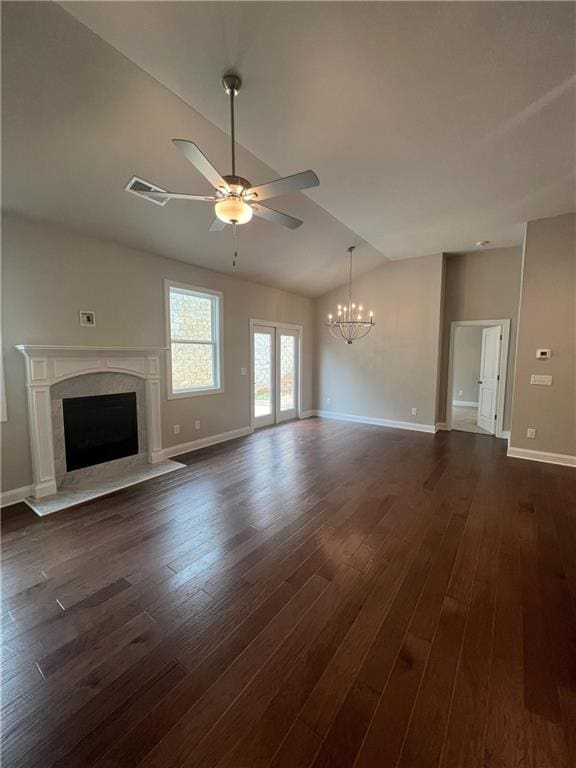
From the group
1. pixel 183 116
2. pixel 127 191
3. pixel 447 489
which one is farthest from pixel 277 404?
pixel 183 116

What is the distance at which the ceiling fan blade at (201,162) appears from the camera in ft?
5.48

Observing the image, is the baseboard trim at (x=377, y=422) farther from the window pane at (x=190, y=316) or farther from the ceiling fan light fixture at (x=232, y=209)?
the ceiling fan light fixture at (x=232, y=209)

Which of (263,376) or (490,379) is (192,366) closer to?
(263,376)

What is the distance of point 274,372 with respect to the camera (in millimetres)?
6562

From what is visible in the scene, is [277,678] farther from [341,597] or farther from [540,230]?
[540,230]

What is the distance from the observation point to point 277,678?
4.87ft

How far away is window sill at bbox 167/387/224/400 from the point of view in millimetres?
4652

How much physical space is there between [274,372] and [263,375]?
313 mm

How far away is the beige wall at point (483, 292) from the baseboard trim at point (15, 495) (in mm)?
6535

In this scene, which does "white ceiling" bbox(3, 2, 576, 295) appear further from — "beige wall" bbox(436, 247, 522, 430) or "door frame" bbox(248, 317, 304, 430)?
"door frame" bbox(248, 317, 304, 430)

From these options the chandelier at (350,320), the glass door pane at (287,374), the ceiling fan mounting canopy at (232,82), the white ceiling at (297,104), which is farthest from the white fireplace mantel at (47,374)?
the chandelier at (350,320)

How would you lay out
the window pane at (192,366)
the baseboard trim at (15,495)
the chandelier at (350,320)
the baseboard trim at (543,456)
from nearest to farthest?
the baseboard trim at (15,495) < the baseboard trim at (543,456) < the window pane at (192,366) < the chandelier at (350,320)

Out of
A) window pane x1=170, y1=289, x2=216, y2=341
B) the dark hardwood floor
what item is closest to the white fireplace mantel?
the dark hardwood floor

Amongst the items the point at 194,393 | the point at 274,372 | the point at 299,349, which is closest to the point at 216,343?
the point at 194,393
